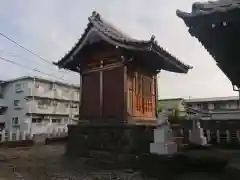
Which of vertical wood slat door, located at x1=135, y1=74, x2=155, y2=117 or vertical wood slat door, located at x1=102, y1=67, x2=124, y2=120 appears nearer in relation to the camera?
vertical wood slat door, located at x1=102, y1=67, x2=124, y2=120

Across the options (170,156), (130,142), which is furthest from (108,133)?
(170,156)

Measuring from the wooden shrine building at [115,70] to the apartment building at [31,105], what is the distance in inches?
1231

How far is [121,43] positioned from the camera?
11.5 metres

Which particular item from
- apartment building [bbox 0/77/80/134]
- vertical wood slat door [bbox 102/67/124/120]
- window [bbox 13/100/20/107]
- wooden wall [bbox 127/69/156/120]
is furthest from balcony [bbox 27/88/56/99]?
vertical wood slat door [bbox 102/67/124/120]

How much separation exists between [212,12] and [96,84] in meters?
8.81

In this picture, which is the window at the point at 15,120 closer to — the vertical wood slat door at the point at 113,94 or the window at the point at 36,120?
the window at the point at 36,120

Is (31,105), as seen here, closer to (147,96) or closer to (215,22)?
(147,96)

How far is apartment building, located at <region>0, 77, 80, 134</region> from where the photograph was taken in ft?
144

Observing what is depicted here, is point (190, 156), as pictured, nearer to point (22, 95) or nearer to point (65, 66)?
point (65, 66)

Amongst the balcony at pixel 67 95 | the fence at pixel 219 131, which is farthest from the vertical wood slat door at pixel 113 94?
the balcony at pixel 67 95

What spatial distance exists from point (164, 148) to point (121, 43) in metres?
5.37

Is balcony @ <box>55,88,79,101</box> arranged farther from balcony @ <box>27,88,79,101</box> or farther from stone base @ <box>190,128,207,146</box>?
stone base @ <box>190,128,207,146</box>

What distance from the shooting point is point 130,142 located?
34.7 feet

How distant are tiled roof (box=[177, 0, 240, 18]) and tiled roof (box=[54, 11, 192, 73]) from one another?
6179 millimetres
